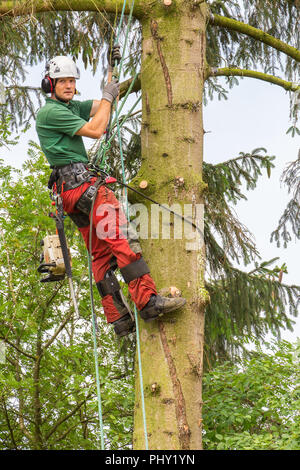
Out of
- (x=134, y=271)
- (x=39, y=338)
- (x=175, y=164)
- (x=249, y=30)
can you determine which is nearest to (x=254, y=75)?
(x=249, y=30)

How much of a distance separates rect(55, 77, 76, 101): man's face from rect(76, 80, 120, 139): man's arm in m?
0.37

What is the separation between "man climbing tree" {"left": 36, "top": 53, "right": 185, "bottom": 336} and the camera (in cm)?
422

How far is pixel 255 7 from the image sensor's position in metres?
7.03

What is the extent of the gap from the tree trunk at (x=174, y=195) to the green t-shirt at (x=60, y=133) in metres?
0.49

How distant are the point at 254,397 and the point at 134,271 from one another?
2.59 meters

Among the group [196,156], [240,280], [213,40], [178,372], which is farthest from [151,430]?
[213,40]

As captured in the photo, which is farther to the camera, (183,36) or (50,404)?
(50,404)

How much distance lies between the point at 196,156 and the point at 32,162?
231 inches

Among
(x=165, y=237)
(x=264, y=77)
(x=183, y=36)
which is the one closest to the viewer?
(x=165, y=237)

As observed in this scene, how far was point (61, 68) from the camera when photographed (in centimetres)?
462

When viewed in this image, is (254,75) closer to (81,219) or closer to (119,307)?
(81,219)

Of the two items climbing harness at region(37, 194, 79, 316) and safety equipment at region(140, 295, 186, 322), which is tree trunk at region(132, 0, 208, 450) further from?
climbing harness at region(37, 194, 79, 316)

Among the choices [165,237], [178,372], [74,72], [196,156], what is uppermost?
[74,72]
